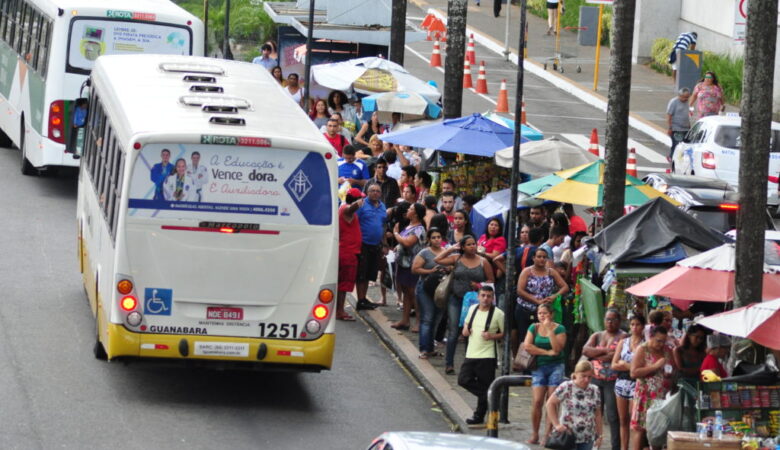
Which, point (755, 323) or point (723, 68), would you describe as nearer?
point (755, 323)

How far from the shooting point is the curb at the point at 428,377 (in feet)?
55.6

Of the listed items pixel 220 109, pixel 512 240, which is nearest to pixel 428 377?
pixel 512 240

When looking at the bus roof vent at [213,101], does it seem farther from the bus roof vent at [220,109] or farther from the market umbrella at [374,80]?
the market umbrella at [374,80]

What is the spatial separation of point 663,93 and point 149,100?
2525 centimetres

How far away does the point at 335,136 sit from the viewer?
1044 inches

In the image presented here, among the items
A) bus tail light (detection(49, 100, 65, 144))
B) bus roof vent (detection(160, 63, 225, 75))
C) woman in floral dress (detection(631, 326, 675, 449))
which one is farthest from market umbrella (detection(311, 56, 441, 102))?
woman in floral dress (detection(631, 326, 675, 449))

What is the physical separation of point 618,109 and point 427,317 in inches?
130

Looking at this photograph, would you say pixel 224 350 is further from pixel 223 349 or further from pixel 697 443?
pixel 697 443

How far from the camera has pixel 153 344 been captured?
1606cm

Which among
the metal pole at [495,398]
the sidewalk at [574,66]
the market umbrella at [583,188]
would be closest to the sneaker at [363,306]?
the market umbrella at [583,188]

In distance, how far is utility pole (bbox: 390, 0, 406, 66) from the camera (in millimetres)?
30641

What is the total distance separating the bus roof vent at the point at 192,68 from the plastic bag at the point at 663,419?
23.2 ft

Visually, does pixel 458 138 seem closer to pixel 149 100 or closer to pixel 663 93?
pixel 149 100

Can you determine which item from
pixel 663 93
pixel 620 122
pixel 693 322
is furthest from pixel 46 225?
pixel 663 93
